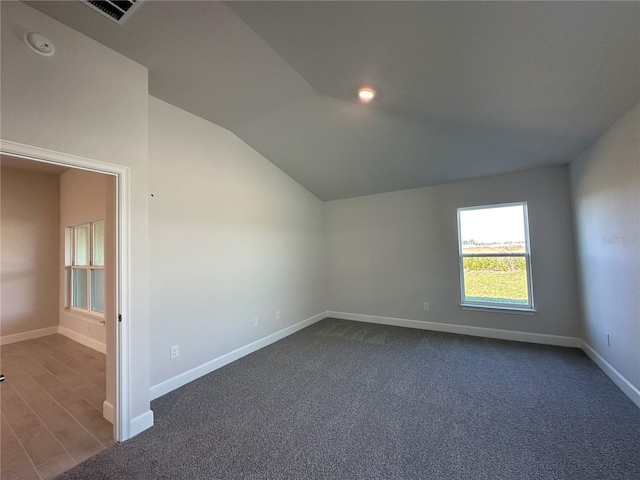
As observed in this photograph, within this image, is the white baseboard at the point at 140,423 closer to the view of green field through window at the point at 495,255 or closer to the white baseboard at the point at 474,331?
the white baseboard at the point at 474,331

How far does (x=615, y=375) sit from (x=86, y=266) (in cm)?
709

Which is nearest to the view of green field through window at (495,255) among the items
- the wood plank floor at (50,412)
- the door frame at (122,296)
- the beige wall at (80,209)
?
the door frame at (122,296)

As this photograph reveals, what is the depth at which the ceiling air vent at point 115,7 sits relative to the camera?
162 centimetres

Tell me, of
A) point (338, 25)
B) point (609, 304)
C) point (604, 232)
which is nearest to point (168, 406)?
point (338, 25)

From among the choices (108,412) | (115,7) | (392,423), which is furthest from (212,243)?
(392,423)

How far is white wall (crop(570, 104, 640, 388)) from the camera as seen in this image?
7.34 feet

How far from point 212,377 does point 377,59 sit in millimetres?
3497

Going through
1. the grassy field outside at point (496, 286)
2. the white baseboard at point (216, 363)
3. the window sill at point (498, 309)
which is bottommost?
the white baseboard at point (216, 363)

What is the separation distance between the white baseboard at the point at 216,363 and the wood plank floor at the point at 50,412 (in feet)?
1.57

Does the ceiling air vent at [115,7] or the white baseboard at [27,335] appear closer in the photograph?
the ceiling air vent at [115,7]

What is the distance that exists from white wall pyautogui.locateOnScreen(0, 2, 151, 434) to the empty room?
0.01 meters

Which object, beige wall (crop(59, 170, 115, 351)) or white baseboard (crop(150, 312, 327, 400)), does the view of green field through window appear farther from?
beige wall (crop(59, 170, 115, 351))

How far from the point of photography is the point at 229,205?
346 cm

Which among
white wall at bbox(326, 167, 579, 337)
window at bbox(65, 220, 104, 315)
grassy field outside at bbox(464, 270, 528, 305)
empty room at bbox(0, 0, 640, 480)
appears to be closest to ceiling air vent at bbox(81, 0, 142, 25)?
empty room at bbox(0, 0, 640, 480)
